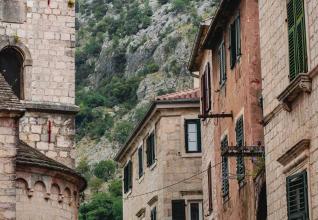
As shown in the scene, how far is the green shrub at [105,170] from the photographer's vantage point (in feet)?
438

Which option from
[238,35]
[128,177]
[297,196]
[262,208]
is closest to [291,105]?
[297,196]

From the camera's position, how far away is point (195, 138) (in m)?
42.6

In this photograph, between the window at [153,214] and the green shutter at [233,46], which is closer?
the green shutter at [233,46]

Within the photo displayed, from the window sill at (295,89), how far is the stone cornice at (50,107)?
15.3 metres

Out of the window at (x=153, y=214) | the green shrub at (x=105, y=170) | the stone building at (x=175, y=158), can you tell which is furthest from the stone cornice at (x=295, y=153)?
the green shrub at (x=105, y=170)

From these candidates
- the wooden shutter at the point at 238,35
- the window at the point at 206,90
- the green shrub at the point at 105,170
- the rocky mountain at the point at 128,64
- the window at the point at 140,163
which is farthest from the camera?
the rocky mountain at the point at 128,64

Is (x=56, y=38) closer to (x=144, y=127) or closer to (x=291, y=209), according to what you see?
(x=144, y=127)

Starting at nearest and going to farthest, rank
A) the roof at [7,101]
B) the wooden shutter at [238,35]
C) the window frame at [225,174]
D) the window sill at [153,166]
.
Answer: the roof at [7,101] < the wooden shutter at [238,35] < the window frame at [225,174] < the window sill at [153,166]

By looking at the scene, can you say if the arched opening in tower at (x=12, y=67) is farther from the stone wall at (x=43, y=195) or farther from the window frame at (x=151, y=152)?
the window frame at (x=151, y=152)

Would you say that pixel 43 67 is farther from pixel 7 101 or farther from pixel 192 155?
pixel 192 155

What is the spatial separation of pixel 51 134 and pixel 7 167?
8062mm

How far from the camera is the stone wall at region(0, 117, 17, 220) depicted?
86.7 ft

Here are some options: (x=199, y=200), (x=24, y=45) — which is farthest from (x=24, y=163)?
(x=199, y=200)

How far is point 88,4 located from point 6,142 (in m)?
158
